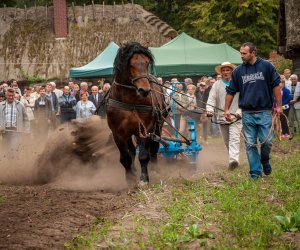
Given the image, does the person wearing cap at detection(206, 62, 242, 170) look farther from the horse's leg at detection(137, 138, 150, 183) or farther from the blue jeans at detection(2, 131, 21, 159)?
the blue jeans at detection(2, 131, 21, 159)

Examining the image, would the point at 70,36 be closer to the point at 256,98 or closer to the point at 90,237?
the point at 256,98

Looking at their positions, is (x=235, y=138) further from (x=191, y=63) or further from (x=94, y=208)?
(x=191, y=63)

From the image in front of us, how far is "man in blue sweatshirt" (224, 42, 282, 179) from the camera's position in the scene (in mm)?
8500

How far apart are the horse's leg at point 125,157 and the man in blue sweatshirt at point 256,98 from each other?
176 centimetres

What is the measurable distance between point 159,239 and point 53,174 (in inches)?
211

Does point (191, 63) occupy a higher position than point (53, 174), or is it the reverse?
point (191, 63)

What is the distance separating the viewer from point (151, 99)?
8945 mm

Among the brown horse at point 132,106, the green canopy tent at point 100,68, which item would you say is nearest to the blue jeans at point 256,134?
the brown horse at point 132,106

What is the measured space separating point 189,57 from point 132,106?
44.9ft

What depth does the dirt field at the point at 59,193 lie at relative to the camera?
19.3ft

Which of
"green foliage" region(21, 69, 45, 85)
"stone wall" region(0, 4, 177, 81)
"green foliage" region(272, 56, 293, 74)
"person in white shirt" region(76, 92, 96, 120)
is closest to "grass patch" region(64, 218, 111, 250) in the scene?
"person in white shirt" region(76, 92, 96, 120)

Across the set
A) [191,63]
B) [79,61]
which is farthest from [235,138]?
[79,61]

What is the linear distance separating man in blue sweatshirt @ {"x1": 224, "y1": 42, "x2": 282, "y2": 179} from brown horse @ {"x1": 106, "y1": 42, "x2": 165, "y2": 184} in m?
1.29

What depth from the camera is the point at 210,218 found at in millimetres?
6047
